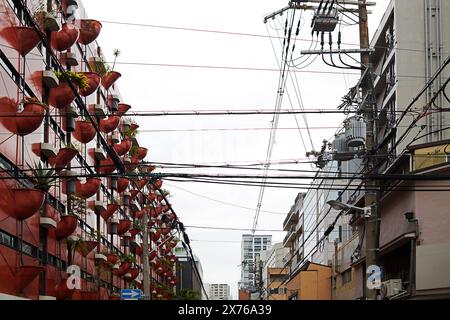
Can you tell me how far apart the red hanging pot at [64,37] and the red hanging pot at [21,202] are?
839 centimetres

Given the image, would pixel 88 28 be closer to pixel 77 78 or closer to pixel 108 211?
pixel 77 78

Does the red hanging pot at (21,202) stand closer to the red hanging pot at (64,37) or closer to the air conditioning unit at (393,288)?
the red hanging pot at (64,37)

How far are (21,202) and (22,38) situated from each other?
19.8 feet

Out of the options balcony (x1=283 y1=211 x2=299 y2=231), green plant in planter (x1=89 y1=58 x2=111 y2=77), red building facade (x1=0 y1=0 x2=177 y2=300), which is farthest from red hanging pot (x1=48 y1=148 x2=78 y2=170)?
balcony (x1=283 y1=211 x2=299 y2=231)

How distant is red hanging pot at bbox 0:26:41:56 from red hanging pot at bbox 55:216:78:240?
8666 mm

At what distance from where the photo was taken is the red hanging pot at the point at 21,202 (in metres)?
27.6

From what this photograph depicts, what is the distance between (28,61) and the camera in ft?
101

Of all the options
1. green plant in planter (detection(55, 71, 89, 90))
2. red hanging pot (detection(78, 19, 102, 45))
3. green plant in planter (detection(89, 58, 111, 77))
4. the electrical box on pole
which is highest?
red hanging pot (detection(78, 19, 102, 45))

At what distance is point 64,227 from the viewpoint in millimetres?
34781

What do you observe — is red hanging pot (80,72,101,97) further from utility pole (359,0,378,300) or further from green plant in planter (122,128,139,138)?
utility pole (359,0,378,300)

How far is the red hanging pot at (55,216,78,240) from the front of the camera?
114 ft

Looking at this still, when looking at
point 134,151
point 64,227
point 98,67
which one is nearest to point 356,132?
point 64,227
